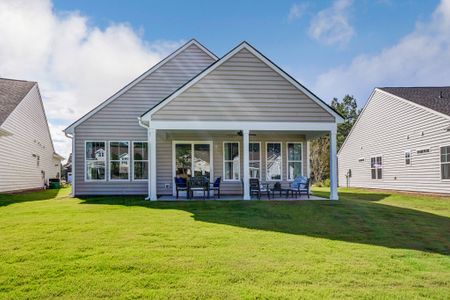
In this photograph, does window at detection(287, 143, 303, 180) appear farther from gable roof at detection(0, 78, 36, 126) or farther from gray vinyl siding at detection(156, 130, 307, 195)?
gable roof at detection(0, 78, 36, 126)

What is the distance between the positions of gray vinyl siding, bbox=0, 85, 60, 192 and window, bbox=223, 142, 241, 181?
11290mm

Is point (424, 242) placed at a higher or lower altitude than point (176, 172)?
lower

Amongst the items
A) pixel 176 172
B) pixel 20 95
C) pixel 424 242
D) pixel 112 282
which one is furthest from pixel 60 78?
pixel 424 242

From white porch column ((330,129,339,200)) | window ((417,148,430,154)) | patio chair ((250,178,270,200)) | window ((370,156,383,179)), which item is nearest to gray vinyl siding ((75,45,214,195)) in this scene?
patio chair ((250,178,270,200))

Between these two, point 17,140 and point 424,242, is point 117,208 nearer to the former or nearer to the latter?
point 424,242

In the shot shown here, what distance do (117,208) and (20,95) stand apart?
14684 millimetres

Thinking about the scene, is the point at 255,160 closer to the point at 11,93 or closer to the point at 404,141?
the point at 404,141

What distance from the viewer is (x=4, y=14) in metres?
11.8

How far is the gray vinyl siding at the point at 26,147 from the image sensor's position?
18.0 metres

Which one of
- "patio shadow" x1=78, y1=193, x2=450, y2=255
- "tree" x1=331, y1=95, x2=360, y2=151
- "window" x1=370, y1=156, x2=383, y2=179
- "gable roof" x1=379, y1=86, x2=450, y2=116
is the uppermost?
"tree" x1=331, y1=95, x2=360, y2=151

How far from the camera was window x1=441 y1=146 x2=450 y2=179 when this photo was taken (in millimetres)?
15453

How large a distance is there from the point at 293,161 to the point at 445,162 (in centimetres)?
713

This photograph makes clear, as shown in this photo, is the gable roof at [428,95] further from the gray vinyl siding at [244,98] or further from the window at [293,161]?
the gray vinyl siding at [244,98]

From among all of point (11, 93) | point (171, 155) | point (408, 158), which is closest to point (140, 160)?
point (171, 155)
